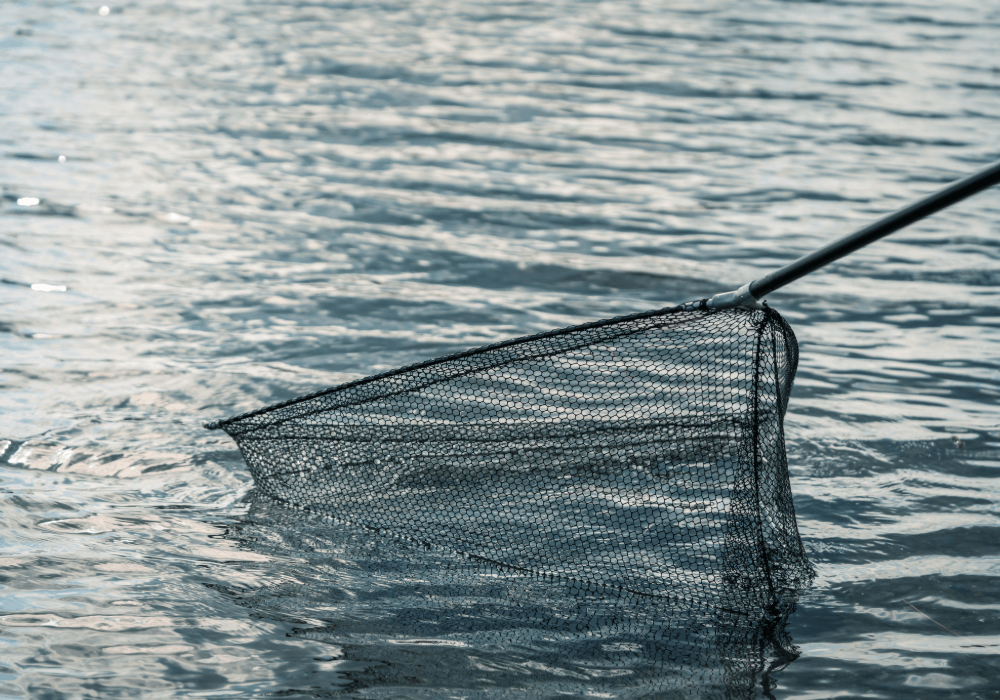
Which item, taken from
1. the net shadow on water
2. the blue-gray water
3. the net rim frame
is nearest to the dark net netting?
the net rim frame

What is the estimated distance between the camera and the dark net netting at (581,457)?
4.25 meters

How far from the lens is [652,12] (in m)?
19.8

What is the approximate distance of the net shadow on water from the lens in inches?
150

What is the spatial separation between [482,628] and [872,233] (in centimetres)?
212

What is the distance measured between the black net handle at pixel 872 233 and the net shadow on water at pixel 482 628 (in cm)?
134

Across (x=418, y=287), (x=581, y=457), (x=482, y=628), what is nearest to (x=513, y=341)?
(x=581, y=457)

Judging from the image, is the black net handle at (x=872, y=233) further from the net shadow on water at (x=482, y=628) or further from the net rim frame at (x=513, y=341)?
the net shadow on water at (x=482, y=628)

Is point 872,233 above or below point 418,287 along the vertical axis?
above

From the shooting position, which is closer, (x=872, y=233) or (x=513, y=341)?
(x=872, y=233)

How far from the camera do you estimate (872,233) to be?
358cm

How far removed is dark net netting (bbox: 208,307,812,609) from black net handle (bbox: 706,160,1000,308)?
21cm

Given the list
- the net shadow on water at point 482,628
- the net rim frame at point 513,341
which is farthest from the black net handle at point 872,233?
the net shadow on water at point 482,628

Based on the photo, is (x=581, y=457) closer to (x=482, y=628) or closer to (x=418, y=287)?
(x=482, y=628)

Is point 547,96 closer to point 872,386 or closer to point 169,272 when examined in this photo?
point 169,272
